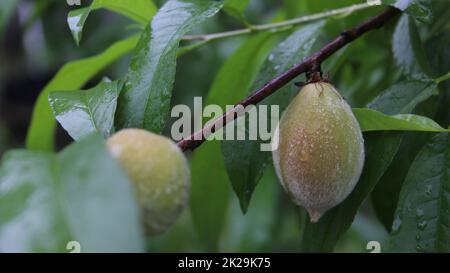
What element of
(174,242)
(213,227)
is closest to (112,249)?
(213,227)

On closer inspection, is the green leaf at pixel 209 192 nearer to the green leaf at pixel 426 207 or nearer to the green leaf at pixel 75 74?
the green leaf at pixel 75 74

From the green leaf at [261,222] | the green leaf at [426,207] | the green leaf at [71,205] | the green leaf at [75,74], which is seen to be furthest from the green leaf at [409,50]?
the green leaf at [261,222]

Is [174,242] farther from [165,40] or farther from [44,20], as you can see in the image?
[165,40]

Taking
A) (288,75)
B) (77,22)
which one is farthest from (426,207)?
(77,22)

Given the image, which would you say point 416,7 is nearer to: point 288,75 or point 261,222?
point 288,75

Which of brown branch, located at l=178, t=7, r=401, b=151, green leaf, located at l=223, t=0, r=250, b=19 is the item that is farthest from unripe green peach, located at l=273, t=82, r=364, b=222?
green leaf, located at l=223, t=0, r=250, b=19
